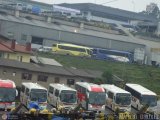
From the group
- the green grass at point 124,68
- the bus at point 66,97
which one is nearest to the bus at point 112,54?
the green grass at point 124,68

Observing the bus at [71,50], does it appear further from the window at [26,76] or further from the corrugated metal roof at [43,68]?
the window at [26,76]

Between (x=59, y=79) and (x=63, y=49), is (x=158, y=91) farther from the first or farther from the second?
(x=63, y=49)

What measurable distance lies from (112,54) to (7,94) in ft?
158

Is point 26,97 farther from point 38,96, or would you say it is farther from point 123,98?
point 123,98

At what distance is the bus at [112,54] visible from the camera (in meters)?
76.2

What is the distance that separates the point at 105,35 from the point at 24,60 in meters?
37.9

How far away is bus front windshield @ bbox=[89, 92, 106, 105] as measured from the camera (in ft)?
122

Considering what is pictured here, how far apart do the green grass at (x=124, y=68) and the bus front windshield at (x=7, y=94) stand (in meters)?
26.7

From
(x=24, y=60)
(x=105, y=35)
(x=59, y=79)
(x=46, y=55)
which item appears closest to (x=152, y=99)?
(x=59, y=79)

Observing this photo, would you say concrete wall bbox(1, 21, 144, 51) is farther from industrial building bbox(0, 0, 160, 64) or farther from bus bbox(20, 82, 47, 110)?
bus bbox(20, 82, 47, 110)

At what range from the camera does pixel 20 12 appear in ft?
277

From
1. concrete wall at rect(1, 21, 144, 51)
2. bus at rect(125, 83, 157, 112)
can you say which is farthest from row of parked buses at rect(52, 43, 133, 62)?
bus at rect(125, 83, 157, 112)

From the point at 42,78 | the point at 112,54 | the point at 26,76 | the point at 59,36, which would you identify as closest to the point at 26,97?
the point at 26,76

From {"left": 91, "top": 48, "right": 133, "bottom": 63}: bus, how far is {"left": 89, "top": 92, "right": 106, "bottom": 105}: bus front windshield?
37975 millimetres
